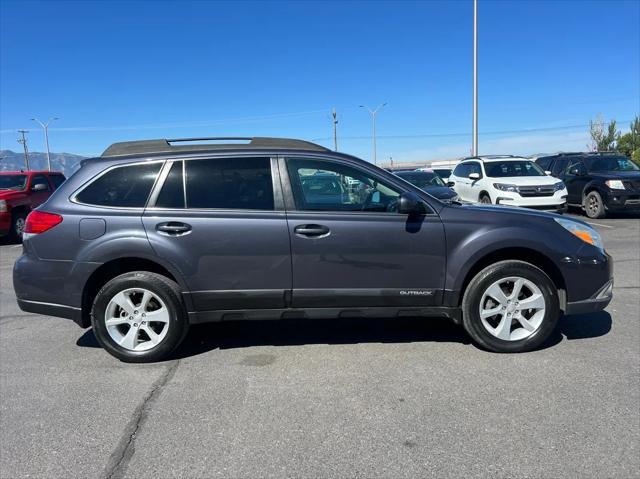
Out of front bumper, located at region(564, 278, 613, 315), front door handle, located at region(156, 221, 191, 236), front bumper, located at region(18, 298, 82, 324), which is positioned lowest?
front bumper, located at region(564, 278, 613, 315)

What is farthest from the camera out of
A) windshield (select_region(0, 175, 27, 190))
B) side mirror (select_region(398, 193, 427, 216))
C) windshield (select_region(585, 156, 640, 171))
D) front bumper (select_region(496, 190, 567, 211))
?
windshield (select_region(585, 156, 640, 171))

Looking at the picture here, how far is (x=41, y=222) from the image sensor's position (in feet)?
13.6

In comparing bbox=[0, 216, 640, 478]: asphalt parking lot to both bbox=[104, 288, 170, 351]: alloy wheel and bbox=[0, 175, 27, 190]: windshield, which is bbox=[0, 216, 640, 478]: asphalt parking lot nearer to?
bbox=[104, 288, 170, 351]: alloy wheel

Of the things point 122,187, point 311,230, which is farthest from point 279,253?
point 122,187

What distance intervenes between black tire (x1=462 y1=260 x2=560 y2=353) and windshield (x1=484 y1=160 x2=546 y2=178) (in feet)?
32.5

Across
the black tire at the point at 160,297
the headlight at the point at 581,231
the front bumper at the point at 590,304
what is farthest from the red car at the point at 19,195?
the front bumper at the point at 590,304

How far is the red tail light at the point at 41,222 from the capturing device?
4121 mm

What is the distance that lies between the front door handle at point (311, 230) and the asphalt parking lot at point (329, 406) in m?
1.07

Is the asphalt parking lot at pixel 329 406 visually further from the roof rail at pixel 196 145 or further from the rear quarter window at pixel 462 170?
the rear quarter window at pixel 462 170

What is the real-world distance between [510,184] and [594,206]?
3375 millimetres

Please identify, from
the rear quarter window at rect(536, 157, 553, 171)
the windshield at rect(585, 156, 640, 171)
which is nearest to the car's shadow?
the windshield at rect(585, 156, 640, 171)

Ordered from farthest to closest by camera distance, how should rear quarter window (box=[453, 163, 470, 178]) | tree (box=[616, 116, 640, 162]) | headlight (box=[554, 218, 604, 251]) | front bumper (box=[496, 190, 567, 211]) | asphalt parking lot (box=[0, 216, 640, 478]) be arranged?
tree (box=[616, 116, 640, 162])
rear quarter window (box=[453, 163, 470, 178])
front bumper (box=[496, 190, 567, 211])
headlight (box=[554, 218, 604, 251])
asphalt parking lot (box=[0, 216, 640, 478])

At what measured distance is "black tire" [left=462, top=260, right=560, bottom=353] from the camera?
4094 millimetres

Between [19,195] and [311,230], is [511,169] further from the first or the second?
[19,195]
